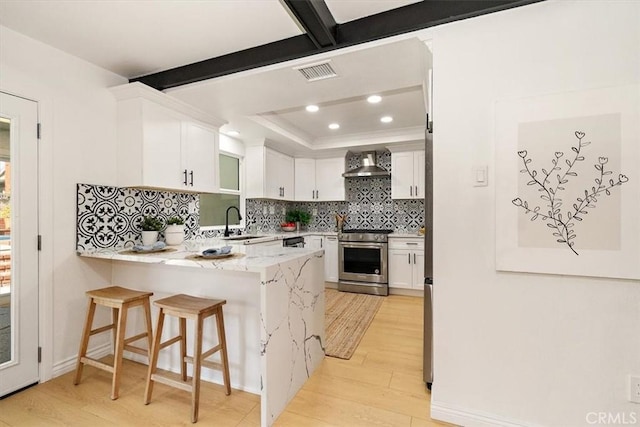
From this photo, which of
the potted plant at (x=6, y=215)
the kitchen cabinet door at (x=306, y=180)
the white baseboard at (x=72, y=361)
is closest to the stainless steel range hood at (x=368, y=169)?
the kitchen cabinet door at (x=306, y=180)

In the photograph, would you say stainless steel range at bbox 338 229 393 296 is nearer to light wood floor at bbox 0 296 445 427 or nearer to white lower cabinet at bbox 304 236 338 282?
white lower cabinet at bbox 304 236 338 282

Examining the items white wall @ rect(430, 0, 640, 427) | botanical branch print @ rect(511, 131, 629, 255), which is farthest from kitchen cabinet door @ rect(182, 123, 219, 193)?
botanical branch print @ rect(511, 131, 629, 255)

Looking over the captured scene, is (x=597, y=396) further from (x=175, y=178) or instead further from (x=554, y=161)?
(x=175, y=178)

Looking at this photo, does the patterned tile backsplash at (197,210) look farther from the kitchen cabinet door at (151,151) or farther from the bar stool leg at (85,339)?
the bar stool leg at (85,339)

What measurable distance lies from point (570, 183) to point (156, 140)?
2949 mm

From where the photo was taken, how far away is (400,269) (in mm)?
4383

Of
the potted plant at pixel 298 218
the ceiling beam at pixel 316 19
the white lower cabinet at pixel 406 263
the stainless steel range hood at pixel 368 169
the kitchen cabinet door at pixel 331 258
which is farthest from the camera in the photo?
the potted plant at pixel 298 218

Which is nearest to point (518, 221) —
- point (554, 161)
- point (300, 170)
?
point (554, 161)

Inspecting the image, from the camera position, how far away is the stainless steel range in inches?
174

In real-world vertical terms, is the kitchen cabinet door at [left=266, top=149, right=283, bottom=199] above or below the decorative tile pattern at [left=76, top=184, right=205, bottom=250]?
above

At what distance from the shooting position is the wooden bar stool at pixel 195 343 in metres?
1.72

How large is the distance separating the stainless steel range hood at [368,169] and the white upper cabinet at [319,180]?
0.27 m

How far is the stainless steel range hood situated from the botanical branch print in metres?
3.14

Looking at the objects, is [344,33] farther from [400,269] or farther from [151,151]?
[400,269]
